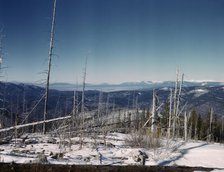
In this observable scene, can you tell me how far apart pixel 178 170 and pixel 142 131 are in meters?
6.34

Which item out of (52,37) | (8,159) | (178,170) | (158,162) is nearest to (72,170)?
(178,170)

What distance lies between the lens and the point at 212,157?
1012 centimetres

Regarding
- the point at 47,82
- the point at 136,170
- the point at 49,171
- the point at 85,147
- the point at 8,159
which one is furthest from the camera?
the point at 47,82

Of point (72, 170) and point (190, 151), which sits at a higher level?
point (72, 170)

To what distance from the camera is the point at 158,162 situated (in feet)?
28.4

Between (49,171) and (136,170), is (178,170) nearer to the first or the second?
(136,170)

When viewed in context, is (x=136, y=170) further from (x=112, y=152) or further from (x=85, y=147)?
(x=85, y=147)

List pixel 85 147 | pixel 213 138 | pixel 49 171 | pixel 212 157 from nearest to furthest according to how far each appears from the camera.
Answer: pixel 49 171 < pixel 212 157 < pixel 85 147 < pixel 213 138

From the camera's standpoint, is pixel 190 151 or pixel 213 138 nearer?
pixel 190 151

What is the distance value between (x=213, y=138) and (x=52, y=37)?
47711mm

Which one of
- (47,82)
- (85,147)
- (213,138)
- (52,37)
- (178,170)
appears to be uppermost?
(52,37)

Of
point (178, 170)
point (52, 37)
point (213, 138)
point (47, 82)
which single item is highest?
point (52, 37)

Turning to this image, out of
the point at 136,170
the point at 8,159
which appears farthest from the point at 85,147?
the point at 136,170

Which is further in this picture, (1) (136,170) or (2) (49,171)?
(1) (136,170)
